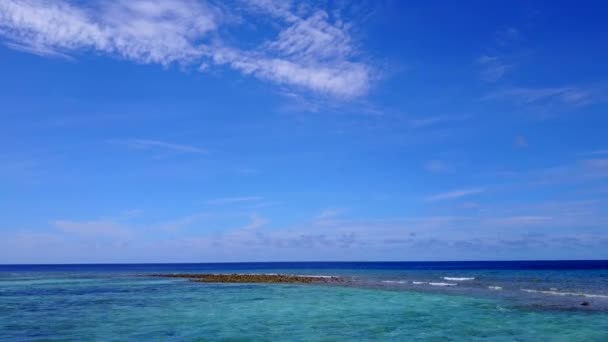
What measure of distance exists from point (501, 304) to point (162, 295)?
92.3 ft

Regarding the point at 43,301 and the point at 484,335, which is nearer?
the point at 484,335

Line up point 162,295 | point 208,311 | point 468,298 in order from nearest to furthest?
1. point 208,311
2. point 468,298
3. point 162,295

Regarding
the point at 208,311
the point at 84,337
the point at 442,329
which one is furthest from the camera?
the point at 208,311

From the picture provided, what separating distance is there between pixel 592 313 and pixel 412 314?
34.1 feet

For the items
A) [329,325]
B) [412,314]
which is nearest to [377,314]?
[412,314]

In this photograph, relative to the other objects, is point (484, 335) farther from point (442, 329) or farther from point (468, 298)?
point (468, 298)

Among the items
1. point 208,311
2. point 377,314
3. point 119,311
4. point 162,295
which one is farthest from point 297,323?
point 162,295

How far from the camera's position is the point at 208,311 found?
33.7m

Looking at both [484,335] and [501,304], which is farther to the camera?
[501,304]

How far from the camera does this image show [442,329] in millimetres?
25938

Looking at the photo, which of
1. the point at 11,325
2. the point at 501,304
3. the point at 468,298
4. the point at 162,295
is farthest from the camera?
the point at 162,295

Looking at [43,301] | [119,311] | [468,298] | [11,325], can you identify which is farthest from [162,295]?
[468,298]

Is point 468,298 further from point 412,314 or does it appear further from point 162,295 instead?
point 162,295

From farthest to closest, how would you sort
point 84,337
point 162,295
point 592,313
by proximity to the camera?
point 162,295
point 592,313
point 84,337
